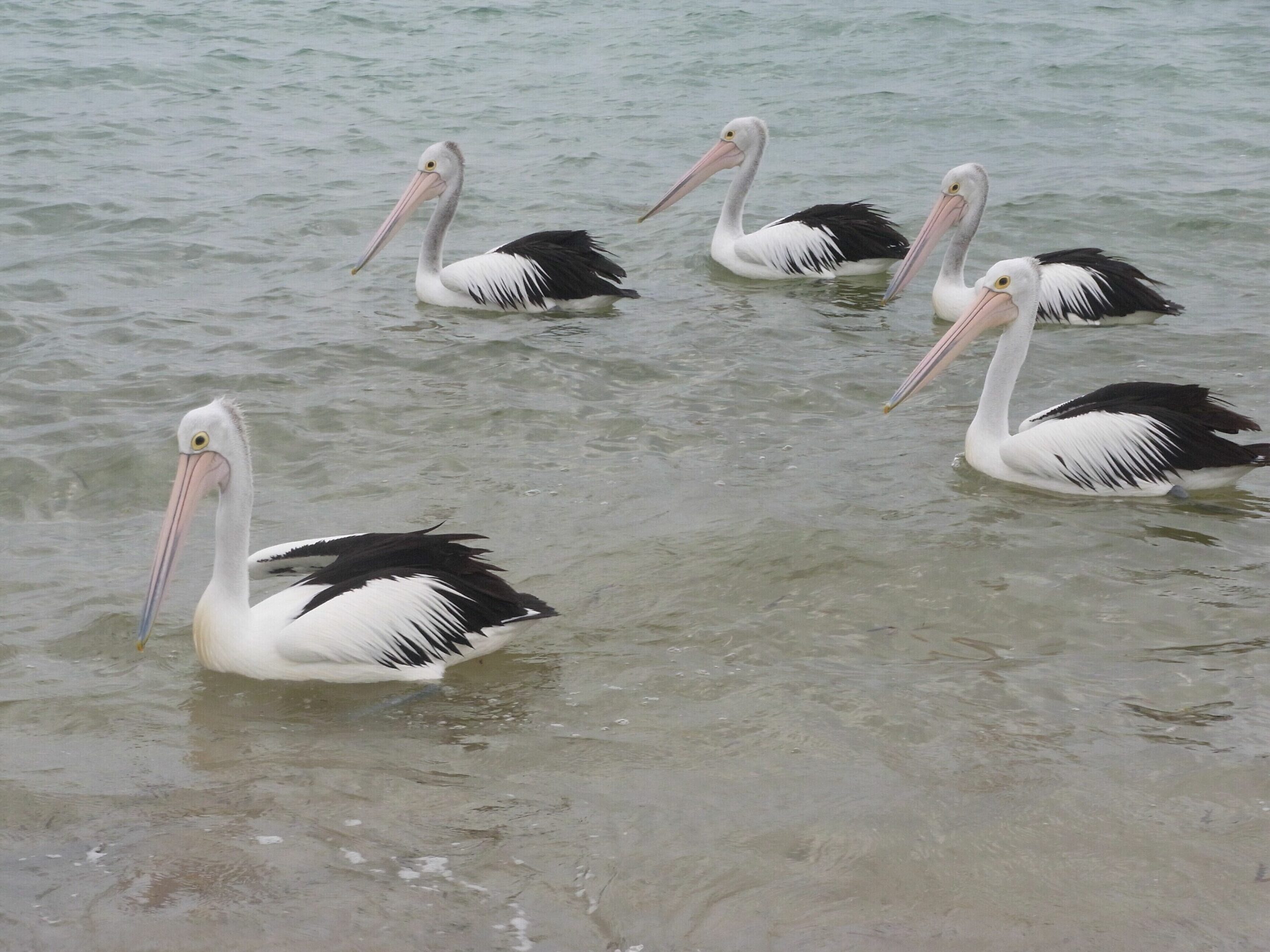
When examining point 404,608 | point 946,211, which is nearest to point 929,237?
point 946,211

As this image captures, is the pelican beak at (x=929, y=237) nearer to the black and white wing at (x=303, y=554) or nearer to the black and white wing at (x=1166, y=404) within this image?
the black and white wing at (x=1166, y=404)

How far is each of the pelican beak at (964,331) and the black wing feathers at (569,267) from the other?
2.47m

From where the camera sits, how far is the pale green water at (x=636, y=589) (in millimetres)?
2738

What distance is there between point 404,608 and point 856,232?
4833 millimetres

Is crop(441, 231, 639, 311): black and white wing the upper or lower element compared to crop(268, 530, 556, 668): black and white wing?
upper

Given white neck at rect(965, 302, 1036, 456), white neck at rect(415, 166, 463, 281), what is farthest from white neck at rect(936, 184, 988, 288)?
white neck at rect(415, 166, 463, 281)

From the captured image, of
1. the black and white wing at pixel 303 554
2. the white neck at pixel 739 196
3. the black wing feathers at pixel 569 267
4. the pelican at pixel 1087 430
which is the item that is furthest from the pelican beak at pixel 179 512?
the white neck at pixel 739 196

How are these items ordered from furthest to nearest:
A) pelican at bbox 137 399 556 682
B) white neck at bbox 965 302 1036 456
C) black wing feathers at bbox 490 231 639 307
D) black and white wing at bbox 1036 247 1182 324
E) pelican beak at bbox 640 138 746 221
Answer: pelican beak at bbox 640 138 746 221
black wing feathers at bbox 490 231 639 307
black and white wing at bbox 1036 247 1182 324
white neck at bbox 965 302 1036 456
pelican at bbox 137 399 556 682

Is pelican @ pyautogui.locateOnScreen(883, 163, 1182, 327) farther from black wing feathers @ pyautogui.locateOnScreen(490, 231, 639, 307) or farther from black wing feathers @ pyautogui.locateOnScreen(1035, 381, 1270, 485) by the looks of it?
black wing feathers @ pyautogui.locateOnScreen(1035, 381, 1270, 485)

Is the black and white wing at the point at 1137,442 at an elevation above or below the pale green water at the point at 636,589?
above

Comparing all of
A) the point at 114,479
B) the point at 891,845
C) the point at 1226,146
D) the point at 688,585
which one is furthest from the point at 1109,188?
the point at 891,845

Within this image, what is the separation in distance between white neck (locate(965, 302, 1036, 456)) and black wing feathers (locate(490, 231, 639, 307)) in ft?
8.49

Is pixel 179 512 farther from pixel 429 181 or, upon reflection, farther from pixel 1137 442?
pixel 429 181

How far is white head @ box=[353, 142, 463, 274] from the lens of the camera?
777 centimetres
